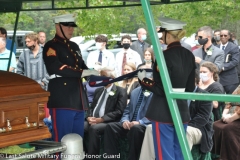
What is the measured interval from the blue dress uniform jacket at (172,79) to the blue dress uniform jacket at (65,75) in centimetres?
87

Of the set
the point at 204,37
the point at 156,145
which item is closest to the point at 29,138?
the point at 156,145

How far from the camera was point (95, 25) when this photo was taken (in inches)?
441

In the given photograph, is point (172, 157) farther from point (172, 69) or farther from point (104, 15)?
point (104, 15)

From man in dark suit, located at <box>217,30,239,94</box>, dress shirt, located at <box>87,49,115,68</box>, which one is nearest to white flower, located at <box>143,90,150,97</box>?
man in dark suit, located at <box>217,30,239,94</box>

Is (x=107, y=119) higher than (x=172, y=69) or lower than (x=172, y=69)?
lower

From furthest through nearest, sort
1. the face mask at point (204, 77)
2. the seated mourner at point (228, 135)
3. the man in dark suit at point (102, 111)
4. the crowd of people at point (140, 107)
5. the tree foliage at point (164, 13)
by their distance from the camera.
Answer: the tree foliage at point (164, 13) < the face mask at point (204, 77) < the man in dark suit at point (102, 111) < the seated mourner at point (228, 135) < the crowd of people at point (140, 107)

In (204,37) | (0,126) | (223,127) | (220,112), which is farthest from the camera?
(204,37)

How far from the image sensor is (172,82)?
4250 mm

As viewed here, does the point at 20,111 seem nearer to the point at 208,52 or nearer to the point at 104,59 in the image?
the point at 208,52

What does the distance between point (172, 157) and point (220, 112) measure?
2.04m

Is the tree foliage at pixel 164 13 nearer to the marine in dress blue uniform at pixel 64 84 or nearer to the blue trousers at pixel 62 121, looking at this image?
the marine in dress blue uniform at pixel 64 84

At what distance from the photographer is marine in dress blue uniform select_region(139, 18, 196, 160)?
13.9ft

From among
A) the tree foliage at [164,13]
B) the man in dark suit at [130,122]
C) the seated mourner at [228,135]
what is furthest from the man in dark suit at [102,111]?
the tree foliage at [164,13]

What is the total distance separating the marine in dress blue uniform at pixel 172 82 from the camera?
4250mm
